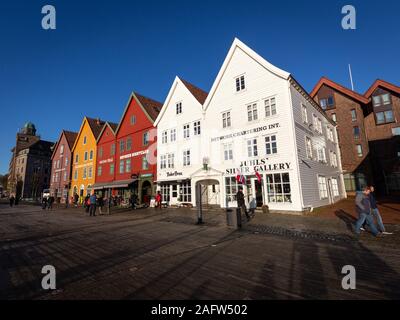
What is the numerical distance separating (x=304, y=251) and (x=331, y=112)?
34.3 m

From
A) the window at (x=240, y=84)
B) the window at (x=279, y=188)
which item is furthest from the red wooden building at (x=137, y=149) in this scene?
the window at (x=279, y=188)

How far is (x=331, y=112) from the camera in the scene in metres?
34.1

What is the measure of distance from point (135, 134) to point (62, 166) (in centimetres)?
2569

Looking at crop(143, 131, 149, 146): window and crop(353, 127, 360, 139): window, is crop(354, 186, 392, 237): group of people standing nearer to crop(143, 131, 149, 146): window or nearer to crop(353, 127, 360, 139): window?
crop(143, 131, 149, 146): window

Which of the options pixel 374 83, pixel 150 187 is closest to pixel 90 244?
pixel 150 187

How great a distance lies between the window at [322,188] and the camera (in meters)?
19.0

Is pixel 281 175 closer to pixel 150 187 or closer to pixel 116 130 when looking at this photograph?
pixel 150 187

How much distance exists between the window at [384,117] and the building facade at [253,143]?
45.4 ft

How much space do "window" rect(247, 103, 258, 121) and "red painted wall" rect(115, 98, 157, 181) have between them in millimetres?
13268

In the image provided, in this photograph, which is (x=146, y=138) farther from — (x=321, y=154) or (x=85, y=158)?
(x=321, y=154)

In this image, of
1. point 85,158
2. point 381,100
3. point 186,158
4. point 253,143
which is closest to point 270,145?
point 253,143

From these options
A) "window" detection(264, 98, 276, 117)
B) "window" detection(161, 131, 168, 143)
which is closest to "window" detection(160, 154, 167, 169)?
"window" detection(161, 131, 168, 143)

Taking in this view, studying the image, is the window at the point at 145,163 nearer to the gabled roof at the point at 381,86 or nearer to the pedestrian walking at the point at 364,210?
the pedestrian walking at the point at 364,210

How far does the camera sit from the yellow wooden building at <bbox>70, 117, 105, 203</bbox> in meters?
37.4
